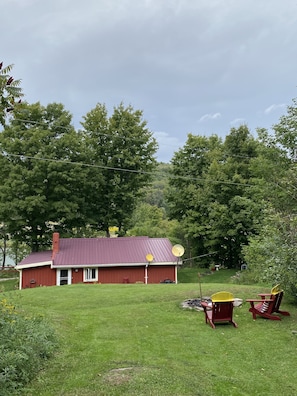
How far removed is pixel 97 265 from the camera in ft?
66.5

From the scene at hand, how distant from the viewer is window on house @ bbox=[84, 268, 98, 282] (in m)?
20.5

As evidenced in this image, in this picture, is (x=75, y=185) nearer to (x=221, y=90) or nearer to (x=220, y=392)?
(x=221, y=90)

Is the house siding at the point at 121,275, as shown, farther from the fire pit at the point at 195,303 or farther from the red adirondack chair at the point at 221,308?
the red adirondack chair at the point at 221,308

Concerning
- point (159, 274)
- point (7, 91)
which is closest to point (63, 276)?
point (159, 274)

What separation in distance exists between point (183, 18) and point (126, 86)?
1007 cm

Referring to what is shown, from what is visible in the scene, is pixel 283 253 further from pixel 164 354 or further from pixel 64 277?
pixel 64 277

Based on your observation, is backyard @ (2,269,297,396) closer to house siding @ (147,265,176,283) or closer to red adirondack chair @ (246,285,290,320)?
red adirondack chair @ (246,285,290,320)

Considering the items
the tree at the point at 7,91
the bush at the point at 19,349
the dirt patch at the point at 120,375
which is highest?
the tree at the point at 7,91

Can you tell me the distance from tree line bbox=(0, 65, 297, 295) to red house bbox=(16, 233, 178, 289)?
3405 millimetres

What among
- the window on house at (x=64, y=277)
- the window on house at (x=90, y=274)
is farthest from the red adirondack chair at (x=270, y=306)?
the window on house at (x=64, y=277)

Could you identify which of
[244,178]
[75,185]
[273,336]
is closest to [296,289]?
[273,336]

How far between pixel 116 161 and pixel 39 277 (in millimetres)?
11028

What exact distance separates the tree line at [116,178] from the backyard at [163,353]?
12.1 metres

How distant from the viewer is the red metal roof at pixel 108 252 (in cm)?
2052
